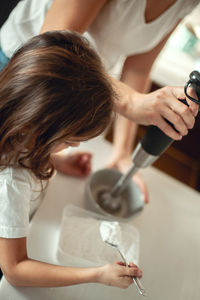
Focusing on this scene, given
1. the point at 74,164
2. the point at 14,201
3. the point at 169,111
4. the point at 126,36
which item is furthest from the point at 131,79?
the point at 14,201

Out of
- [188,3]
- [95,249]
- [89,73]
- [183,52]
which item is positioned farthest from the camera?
[183,52]

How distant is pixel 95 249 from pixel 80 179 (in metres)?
0.25

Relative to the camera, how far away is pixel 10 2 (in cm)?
75

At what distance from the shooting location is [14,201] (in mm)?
528

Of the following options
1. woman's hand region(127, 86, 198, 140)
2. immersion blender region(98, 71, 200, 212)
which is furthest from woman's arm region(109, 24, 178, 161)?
woman's hand region(127, 86, 198, 140)

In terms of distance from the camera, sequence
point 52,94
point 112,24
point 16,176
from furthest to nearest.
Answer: point 112,24
point 16,176
point 52,94

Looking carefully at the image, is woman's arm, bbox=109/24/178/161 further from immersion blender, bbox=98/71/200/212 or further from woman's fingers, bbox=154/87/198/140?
woman's fingers, bbox=154/87/198/140

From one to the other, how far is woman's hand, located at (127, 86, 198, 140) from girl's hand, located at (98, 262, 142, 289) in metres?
0.26

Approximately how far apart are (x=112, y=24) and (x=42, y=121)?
42cm

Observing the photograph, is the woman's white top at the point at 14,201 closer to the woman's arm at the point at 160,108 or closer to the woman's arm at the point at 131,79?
the woman's arm at the point at 160,108

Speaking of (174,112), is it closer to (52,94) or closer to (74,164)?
(52,94)

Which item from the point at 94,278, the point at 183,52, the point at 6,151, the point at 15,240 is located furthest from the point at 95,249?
the point at 183,52

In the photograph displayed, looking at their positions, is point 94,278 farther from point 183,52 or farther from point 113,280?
point 183,52

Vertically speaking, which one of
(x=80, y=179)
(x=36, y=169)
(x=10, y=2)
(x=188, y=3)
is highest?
(x=188, y=3)
